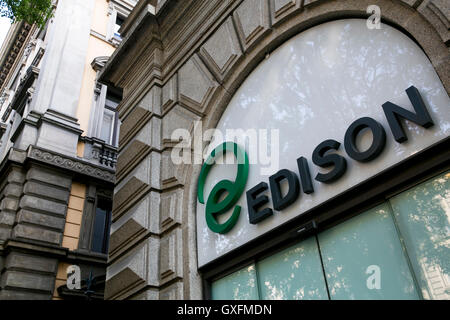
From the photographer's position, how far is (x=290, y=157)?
407 cm

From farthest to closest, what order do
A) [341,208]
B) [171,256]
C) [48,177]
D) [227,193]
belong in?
[48,177] → [171,256] → [227,193] → [341,208]

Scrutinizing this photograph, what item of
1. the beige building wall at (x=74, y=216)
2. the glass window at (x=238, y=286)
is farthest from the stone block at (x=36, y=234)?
the glass window at (x=238, y=286)

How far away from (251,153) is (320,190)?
1.15 metres

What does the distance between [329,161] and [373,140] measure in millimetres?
437

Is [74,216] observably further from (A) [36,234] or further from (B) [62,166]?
(B) [62,166]

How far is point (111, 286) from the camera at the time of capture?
531 centimetres

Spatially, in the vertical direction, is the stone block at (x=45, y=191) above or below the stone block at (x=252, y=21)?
above

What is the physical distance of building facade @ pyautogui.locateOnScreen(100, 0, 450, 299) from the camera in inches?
118

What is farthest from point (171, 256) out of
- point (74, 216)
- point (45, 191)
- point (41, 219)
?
point (74, 216)

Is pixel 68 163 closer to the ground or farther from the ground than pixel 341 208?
farther from the ground

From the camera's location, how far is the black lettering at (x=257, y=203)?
395 cm

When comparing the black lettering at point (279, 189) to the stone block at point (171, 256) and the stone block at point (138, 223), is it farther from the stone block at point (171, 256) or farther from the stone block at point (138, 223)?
the stone block at point (138, 223)

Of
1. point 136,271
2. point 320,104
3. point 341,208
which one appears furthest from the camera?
point 136,271

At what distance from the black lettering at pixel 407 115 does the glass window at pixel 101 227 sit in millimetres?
10959
